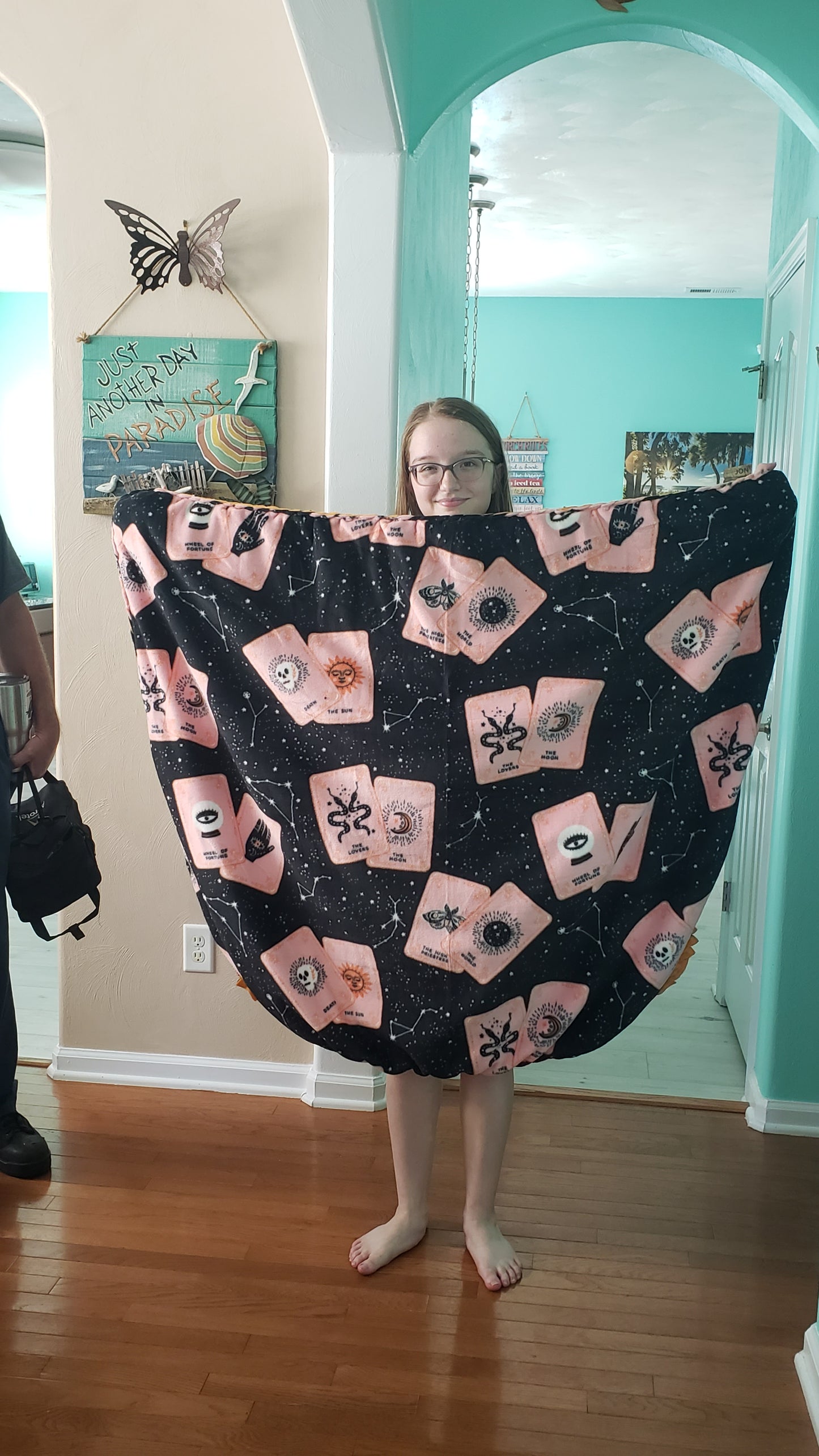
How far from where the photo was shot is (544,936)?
1.78 m

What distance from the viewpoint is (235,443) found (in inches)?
94.1

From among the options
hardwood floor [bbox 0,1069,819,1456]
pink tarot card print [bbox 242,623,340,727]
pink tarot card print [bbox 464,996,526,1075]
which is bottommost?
hardwood floor [bbox 0,1069,819,1456]

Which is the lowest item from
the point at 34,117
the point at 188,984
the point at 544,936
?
the point at 188,984

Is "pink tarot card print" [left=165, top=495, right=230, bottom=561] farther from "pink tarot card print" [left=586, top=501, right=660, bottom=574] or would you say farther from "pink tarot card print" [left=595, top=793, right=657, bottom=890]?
"pink tarot card print" [left=595, top=793, right=657, bottom=890]

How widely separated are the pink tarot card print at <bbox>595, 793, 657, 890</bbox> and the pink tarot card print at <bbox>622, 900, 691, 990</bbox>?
0.08m

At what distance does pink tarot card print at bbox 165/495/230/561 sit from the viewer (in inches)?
70.8

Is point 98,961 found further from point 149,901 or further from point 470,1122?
point 470,1122

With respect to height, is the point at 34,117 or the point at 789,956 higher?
the point at 34,117

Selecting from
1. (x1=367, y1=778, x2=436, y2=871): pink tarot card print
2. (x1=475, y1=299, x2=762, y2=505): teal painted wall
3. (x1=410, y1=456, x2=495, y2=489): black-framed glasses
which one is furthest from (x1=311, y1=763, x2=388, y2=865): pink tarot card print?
(x1=475, y1=299, x2=762, y2=505): teal painted wall

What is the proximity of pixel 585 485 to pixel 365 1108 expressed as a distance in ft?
17.6

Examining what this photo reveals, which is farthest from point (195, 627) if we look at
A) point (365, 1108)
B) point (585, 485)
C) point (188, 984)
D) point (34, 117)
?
point (585, 485)

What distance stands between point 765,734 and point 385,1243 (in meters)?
1.46

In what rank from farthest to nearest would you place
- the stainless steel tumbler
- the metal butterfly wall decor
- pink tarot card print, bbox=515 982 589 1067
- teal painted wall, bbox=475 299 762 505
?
teal painted wall, bbox=475 299 762 505 < the metal butterfly wall decor < the stainless steel tumbler < pink tarot card print, bbox=515 982 589 1067

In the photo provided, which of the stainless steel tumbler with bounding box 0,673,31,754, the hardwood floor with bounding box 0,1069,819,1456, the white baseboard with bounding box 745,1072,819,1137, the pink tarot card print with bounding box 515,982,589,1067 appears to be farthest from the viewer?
the white baseboard with bounding box 745,1072,819,1137
